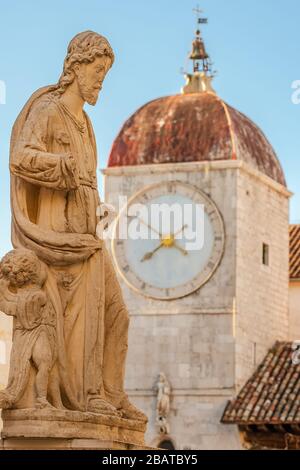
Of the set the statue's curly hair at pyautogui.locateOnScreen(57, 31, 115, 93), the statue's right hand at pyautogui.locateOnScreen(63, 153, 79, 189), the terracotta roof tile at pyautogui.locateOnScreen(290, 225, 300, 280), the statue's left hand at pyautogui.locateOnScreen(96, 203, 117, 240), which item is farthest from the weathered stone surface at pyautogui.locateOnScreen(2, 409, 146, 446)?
the terracotta roof tile at pyautogui.locateOnScreen(290, 225, 300, 280)

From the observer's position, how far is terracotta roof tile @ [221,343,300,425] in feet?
110

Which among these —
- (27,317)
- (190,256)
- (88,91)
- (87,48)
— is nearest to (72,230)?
(27,317)

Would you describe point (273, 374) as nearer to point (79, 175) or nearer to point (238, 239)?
point (238, 239)

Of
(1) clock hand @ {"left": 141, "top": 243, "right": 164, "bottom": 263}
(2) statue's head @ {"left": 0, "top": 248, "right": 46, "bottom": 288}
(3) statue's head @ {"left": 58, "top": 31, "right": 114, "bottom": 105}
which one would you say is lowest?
(2) statue's head @ {"left": 0, "top": 248, "right": 46, "bottom": 288}

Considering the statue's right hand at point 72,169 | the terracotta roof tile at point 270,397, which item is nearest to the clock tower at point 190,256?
the terracotta roof tile at point 270,397

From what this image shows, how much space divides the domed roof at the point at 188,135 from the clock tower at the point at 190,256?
2cm

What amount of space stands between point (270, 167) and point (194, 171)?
2.55m

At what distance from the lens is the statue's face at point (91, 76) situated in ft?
35.5

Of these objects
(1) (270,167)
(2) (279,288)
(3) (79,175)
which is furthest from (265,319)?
(3) (79,175)

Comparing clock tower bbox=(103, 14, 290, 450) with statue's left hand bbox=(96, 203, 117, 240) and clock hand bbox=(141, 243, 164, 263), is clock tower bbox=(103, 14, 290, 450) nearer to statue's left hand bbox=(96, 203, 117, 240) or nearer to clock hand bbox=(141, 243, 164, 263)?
clock hand bbox=(141, 243, 164, 263)

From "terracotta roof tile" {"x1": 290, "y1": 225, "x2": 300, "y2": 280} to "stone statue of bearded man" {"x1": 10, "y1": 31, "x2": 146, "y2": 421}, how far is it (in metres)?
28.0

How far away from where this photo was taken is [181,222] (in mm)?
35375

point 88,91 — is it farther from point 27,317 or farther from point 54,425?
point 54,425
